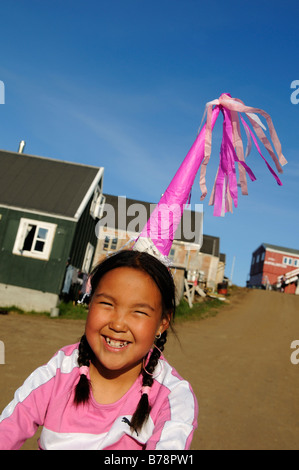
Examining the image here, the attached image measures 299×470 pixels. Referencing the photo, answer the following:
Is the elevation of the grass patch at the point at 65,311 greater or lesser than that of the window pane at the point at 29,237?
lesser

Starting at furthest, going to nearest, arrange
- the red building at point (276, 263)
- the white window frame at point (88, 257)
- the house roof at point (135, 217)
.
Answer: the red building at point (276, 263)
the house roof at point (135, 217)
the white window frame at point (88, 257)

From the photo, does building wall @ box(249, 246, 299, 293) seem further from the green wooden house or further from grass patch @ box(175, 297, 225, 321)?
the green wooden house

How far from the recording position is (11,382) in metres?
6.45

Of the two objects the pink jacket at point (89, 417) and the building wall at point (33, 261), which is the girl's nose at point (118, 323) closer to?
Result: the pink jacket at point (89, 417)

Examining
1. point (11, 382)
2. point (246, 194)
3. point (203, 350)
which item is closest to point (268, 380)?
point (203, 350)

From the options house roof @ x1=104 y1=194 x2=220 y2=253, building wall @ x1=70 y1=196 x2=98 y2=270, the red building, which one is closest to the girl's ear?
building wall @ x1=70 y1=196 x2=98 y2=270

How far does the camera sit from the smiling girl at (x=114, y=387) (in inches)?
75.6

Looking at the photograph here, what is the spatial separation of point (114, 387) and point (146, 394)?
180 millimetres

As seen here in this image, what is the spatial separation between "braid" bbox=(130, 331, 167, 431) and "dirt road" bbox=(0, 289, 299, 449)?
312 cm

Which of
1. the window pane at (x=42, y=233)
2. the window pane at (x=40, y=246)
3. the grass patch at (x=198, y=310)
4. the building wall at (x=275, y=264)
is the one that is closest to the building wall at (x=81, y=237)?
the window pane at (x=42, y=233)

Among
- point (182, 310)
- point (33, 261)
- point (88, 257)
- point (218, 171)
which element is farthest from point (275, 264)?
point (218, 171)
